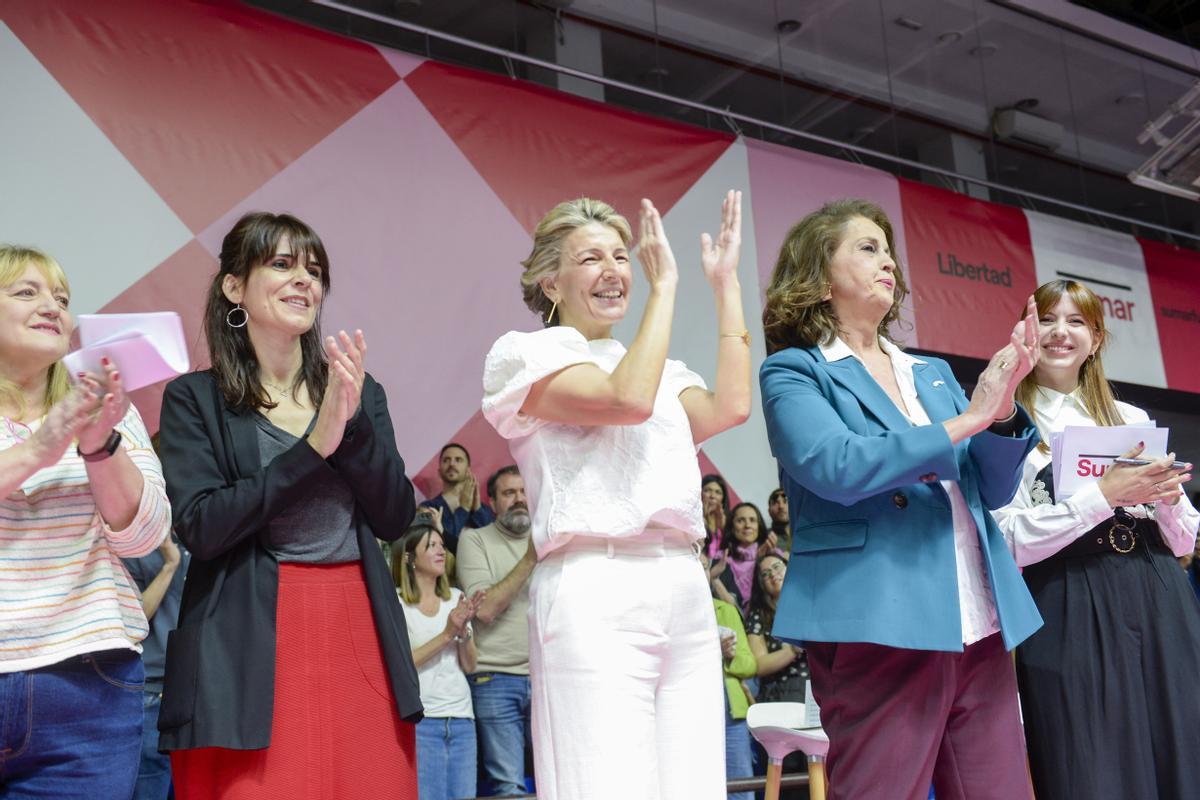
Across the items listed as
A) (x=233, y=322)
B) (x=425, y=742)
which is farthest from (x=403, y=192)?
(x=233, y=322)

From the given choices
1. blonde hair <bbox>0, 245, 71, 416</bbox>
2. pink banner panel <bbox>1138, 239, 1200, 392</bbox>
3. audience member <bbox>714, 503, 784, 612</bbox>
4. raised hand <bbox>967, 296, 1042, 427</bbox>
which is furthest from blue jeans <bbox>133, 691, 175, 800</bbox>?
pink banner panel <bbox>1138, 239, 1200, 392</bbox>

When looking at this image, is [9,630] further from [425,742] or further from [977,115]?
[977,115]

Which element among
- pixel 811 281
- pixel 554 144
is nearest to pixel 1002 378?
pixel 811 281

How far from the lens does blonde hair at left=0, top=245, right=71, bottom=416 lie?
2088 millimetres

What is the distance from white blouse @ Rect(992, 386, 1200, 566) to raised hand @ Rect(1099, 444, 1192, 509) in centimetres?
3

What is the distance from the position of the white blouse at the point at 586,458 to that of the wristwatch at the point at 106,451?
620 mm

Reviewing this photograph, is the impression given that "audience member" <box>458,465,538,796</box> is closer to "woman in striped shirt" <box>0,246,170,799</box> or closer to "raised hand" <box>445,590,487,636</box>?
"raised hand" <box>445,590,487,636</box>

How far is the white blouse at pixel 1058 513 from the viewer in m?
2.50

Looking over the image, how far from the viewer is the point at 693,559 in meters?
1.95

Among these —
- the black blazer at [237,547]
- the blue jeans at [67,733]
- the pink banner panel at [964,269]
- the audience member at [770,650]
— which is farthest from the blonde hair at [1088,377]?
the pink banner panel at [964,269]

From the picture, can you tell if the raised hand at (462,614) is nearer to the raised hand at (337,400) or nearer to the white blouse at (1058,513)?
the white blouse at (1058,513)

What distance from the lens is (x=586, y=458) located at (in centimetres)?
198

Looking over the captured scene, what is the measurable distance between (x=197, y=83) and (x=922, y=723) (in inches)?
165

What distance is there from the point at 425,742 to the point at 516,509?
45.1 inches
